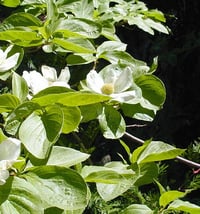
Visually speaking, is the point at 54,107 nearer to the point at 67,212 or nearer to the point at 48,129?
the point at 48,129

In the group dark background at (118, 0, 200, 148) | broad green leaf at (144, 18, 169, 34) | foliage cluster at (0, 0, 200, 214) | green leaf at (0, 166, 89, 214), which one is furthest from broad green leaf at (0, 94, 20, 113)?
dark background at (118, 0, 200, 148)

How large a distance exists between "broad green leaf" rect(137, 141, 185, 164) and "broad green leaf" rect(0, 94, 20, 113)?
22 cm

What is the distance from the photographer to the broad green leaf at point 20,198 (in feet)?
1.90

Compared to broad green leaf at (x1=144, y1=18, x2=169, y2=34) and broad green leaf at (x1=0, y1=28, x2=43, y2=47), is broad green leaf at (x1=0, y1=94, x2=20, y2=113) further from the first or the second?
broad green leaf at (x1=144, y1=18, x2=169, y2=34)

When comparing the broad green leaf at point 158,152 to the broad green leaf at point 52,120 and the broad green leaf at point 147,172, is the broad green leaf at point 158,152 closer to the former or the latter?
the broad green leaf at point 147,172

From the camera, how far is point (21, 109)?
2.13 feet

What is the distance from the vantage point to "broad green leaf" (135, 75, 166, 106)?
0.83m

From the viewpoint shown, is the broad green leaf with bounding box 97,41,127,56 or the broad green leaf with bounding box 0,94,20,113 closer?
the broad green leaf with bounding box 0,94,20,113

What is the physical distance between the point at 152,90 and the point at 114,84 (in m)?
0.07

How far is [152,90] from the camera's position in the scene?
0.83 metres

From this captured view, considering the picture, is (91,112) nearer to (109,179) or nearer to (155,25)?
(109,179)

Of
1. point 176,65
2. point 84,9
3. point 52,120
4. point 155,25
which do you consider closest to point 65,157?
point 52,120

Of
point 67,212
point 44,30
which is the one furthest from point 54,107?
point 44,30

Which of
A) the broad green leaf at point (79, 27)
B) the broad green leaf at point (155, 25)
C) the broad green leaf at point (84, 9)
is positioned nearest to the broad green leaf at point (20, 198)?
the broad green leaf at point (79, 27)
